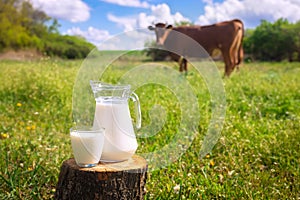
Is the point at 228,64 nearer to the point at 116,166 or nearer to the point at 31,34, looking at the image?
the point at 116,166

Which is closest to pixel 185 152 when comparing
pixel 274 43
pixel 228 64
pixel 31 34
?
pixel 228 64

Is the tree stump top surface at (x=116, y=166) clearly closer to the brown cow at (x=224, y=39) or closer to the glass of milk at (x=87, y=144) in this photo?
the glass of milk at (x=87, y=144)

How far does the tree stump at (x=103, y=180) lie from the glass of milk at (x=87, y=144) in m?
0.04

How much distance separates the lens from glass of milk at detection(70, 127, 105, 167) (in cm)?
196

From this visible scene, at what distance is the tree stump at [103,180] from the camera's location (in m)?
2.01

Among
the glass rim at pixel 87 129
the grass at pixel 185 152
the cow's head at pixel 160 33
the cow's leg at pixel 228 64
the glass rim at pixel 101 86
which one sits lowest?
the grass at pixel 185 152

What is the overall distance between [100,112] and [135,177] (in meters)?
0.38

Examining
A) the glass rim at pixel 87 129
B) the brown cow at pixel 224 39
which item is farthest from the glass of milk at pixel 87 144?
the brown cow at pixel 224 39

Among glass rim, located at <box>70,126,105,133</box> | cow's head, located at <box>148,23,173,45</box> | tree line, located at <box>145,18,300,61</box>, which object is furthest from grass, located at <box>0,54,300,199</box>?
tree line, located at <box>145,18,300,61</box>

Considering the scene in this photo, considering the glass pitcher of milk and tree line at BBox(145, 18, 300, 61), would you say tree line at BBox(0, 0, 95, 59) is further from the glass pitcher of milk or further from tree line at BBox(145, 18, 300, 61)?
the glass pitcher of milk

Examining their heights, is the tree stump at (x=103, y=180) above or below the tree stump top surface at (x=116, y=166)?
below

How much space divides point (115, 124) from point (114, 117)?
4 centimetres

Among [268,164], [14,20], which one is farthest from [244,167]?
[14,20]

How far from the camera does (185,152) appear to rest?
3.20m
